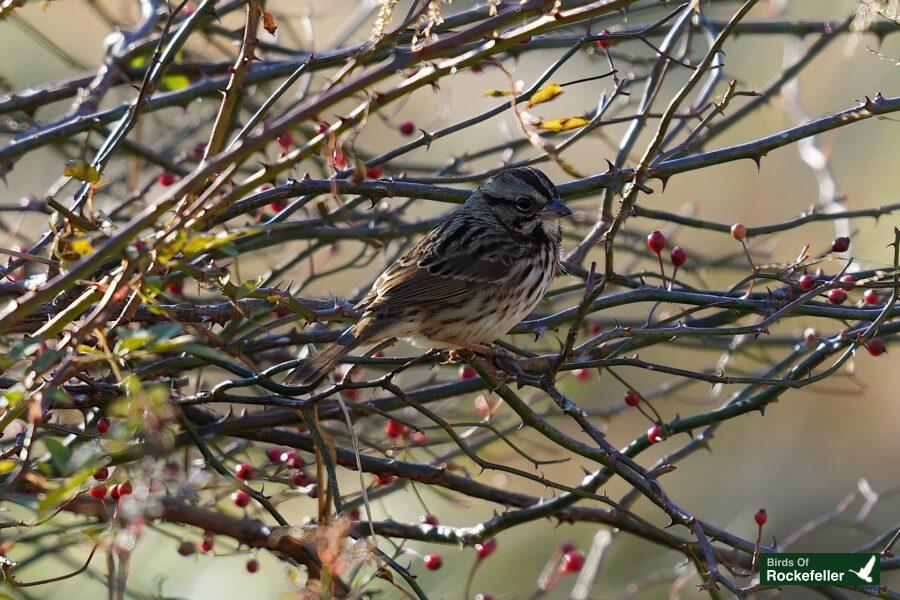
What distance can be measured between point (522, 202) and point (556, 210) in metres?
0.37

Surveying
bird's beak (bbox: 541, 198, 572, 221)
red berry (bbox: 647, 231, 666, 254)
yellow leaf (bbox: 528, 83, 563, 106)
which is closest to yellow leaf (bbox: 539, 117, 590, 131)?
yellow leaf (bbox: 528, 83, 563, 106)

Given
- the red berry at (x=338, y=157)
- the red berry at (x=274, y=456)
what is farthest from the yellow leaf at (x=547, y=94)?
the red berry at (x=274, y=456)

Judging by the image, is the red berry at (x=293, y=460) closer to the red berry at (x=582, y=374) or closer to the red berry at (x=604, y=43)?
the red berry at (x=582, y=374)

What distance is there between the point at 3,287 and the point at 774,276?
2372 millimetres

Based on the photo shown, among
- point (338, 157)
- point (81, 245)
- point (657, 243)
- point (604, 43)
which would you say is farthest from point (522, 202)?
point (81, 245)

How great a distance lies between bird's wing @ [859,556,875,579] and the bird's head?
1.80 m

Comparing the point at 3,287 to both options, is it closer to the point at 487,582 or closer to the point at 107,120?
the point at 107,120

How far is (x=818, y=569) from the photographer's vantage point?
3.69 metres

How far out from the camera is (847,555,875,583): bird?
11.5 feet

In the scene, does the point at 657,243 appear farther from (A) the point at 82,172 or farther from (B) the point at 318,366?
(A) the point at 82,172

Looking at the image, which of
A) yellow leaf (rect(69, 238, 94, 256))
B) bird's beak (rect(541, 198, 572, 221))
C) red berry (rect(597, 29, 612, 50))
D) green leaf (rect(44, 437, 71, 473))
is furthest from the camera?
bird's beak (rect(541, 198, 572, 221))

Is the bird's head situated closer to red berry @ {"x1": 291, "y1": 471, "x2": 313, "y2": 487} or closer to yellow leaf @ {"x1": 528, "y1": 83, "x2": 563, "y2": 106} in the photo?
red berry @ {"x1": 291, "y1": 471, "x2": 313, "y2": 487}

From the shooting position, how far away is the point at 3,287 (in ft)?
9.61

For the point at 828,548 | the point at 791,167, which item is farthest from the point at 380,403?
the point at 791,167
